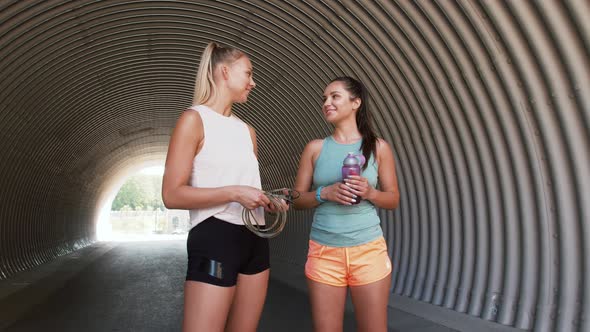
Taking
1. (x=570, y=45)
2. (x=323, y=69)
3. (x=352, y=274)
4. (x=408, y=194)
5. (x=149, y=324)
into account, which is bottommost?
(x=149, y=324)

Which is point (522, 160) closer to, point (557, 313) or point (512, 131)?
point (512, 131)

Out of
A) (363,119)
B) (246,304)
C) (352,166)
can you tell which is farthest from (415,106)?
(246,304)

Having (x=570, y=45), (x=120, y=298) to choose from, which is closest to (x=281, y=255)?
(x=120, y=298)

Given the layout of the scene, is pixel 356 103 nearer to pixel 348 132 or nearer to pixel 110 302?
pixel 348 132

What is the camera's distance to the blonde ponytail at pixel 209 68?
9.07 ft

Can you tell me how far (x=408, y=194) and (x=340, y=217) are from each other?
4.33m

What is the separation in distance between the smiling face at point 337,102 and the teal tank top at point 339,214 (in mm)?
160

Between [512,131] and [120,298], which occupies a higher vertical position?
[512,131]

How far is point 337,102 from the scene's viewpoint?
3.34 m

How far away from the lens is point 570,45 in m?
4.22

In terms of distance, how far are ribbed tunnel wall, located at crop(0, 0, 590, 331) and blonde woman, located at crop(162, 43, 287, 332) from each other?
2581 mm

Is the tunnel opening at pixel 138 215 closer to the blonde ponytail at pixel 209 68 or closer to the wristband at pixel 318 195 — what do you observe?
the wristband at pixel 318 195

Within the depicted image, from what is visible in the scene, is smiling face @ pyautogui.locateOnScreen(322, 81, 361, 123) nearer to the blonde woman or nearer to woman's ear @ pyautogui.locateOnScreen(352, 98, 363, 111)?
woman's ear @ pyautogui.locateOnScreen(352, 98, 363, 111)

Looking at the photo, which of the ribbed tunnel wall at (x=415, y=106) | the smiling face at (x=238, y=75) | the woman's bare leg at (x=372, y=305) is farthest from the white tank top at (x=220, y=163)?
the ribbed tunnel wall at (x=415, y=106)
